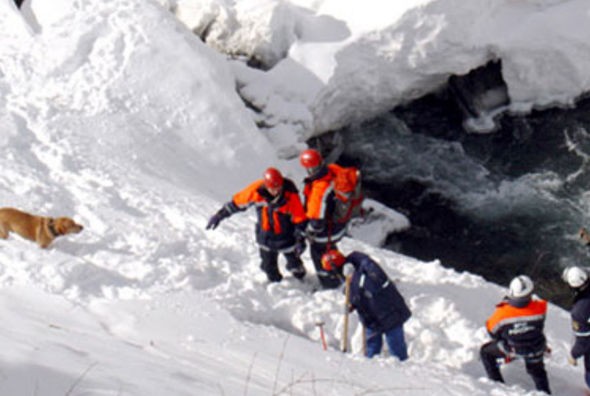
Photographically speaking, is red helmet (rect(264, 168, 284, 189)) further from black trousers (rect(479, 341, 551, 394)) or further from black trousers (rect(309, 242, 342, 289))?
black trousers (rect(479, 341, 551, 394))

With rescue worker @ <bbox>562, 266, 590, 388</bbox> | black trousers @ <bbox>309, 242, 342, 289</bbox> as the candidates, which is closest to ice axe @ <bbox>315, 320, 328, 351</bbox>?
black trousers @ <bbox>309, 242, 342, 289</bbox>

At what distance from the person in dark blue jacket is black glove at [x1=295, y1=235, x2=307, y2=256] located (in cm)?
98

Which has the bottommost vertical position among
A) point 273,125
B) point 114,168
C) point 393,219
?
point 393,219

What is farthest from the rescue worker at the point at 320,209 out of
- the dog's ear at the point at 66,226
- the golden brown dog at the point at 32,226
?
the golden brown dog at the point at 32,226

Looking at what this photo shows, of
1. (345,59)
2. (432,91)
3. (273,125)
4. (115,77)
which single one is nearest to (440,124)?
(432,91)

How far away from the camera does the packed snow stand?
5648mm

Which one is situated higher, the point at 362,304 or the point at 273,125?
the point at 362,304

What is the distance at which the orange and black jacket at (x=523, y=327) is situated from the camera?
6434 millimetres

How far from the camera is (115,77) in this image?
1202 cm

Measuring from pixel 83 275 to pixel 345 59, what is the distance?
316 inches

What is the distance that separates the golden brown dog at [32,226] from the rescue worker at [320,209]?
8.52 ft

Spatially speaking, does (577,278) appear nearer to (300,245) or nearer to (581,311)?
(581,311)

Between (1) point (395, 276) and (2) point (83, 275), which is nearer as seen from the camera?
(2) point (83, 275)

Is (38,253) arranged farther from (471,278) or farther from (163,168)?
(471,278)
